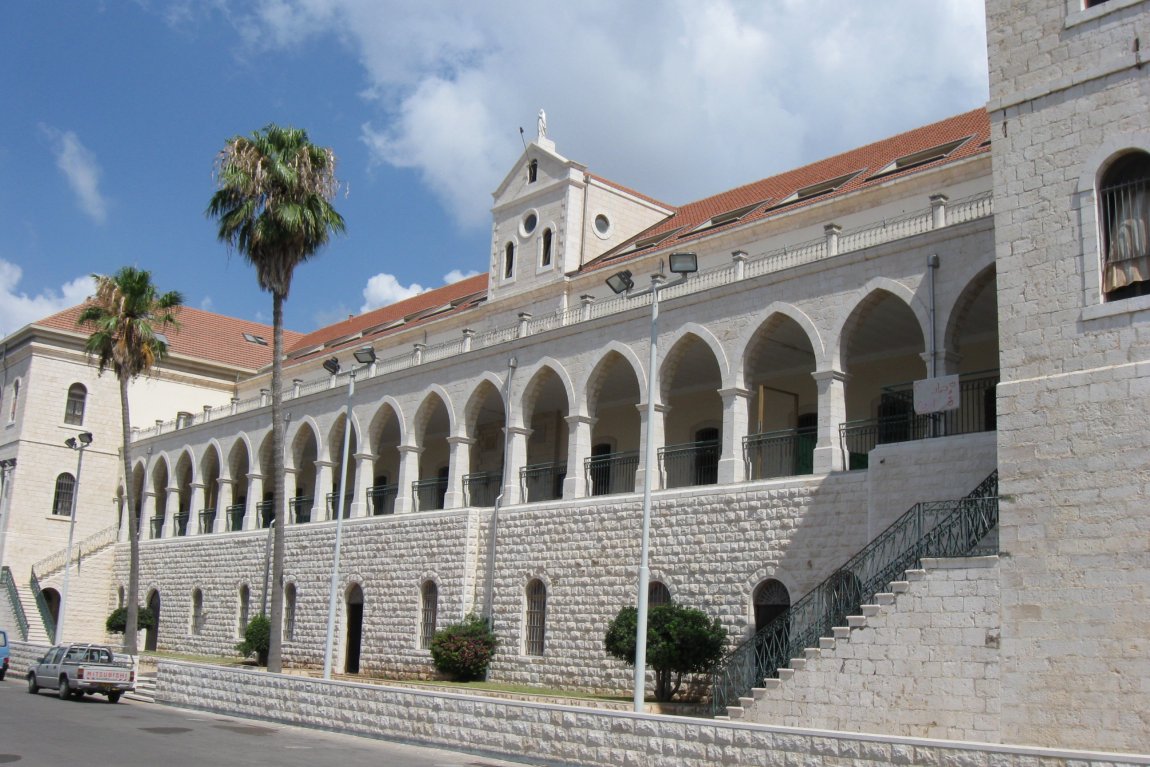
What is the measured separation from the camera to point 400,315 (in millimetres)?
42719

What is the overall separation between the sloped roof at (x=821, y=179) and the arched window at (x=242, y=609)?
548 inches

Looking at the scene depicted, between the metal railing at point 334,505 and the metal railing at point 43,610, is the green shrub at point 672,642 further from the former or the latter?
the metal railing at point 43,610

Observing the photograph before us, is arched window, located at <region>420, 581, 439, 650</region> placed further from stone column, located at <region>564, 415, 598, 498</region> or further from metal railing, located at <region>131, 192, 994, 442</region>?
metal railing, located at <region>131, 192, 994, 442</region>

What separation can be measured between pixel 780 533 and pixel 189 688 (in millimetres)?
11452

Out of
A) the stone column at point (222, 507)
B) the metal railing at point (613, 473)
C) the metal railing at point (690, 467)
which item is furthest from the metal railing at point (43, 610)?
the metal railing at point (690, 467)

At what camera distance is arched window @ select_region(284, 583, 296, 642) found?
30656mm

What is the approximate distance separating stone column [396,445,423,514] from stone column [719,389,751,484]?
1030 cm

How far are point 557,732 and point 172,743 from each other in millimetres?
5011

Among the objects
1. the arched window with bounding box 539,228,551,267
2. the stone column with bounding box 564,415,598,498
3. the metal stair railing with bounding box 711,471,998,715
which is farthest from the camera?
the arched window with bounding box 539,228,551,267

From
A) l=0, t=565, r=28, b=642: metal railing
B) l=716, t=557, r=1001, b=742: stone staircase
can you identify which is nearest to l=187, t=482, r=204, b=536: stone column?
l=0, t=565, r=28, b=642: metal railing

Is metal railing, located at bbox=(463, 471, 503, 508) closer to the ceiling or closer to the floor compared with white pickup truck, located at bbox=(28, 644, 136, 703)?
closer to the ceiling

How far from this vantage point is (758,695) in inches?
603

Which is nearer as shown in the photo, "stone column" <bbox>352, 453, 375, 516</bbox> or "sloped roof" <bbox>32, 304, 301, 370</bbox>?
"stone column" <bbox>352, 453, 375, 516</bbox>

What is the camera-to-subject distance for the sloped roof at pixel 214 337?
45562 millimetres
